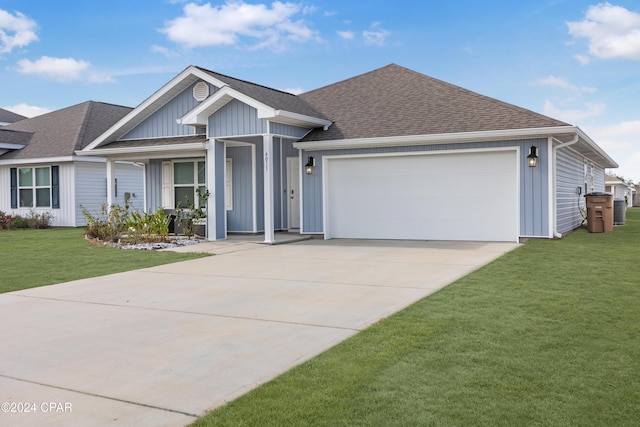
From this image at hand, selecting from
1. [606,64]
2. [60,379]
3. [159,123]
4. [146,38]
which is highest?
[146,38]

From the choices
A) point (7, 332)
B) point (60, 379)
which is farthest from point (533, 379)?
point (7, 332)

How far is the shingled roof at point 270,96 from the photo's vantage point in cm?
1424

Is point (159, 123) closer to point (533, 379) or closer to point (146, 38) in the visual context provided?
point (146, 38)

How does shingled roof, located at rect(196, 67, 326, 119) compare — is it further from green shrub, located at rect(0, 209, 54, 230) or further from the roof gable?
green shrub, located at rect(0, 209, 54, 230)

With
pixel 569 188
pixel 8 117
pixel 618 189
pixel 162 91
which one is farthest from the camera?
pixel 618 189

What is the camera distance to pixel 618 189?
4534cm

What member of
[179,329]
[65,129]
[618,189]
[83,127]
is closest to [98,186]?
[83,127]

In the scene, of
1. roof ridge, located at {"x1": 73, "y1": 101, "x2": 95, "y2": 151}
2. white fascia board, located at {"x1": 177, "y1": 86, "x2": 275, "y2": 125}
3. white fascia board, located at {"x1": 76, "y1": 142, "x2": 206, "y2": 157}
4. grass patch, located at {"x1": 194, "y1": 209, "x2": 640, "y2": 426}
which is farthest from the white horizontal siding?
grass patch, located at {"x1": 194, "y1": 209, "x2": 640, "y2": 426}

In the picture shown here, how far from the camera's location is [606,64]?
18.6m

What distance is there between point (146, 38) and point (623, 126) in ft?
84.1

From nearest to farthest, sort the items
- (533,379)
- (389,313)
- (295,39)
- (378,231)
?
1. (533,379)
2. (389,313)
3. (378,231)
4. (295,39)

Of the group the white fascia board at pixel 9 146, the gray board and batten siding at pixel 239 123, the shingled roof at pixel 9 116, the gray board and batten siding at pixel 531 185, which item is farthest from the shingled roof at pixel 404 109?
the shingled roof at pixel 9 116

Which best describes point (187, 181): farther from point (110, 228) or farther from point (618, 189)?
point (618, 189)

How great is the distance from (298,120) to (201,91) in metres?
3.45
